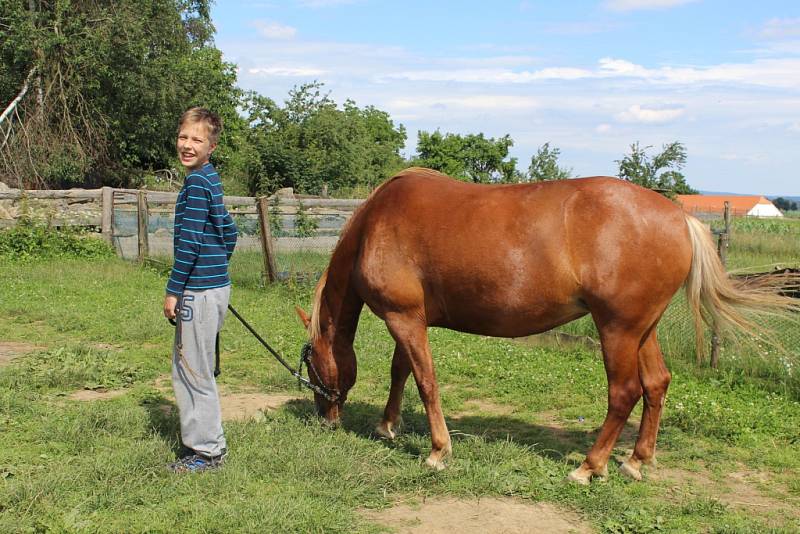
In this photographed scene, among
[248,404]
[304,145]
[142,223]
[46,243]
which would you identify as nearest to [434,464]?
[248,404]

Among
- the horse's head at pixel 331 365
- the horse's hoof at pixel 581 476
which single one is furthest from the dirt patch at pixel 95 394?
the horse's hoof at pixel 581 476

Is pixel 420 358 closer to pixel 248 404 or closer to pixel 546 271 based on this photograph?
pixel 546 271

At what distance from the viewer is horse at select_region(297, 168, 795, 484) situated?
14.1 ft

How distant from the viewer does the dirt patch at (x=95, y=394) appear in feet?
19.0

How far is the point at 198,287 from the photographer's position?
13.6 ft

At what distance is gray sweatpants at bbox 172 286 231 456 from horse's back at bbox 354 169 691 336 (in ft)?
3.41

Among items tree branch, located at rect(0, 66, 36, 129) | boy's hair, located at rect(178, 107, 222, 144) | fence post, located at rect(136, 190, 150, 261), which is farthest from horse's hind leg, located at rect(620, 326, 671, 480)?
tree branch, located at rect(0, 66, 36, 129)

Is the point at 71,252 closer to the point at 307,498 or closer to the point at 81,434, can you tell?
the point at 81,434

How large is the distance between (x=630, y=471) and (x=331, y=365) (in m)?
2.09

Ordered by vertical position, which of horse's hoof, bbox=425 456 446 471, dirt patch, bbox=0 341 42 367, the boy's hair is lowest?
dirt patch, bbox=0 341 42 367

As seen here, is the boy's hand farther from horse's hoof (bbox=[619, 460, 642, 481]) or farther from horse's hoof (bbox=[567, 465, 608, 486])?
horse's hoof (bbox=[619, 460, 642, 481])

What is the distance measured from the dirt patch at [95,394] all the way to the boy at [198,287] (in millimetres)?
1885

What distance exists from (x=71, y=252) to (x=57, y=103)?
379 inches

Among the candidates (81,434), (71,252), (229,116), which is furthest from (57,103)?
(81,434)
